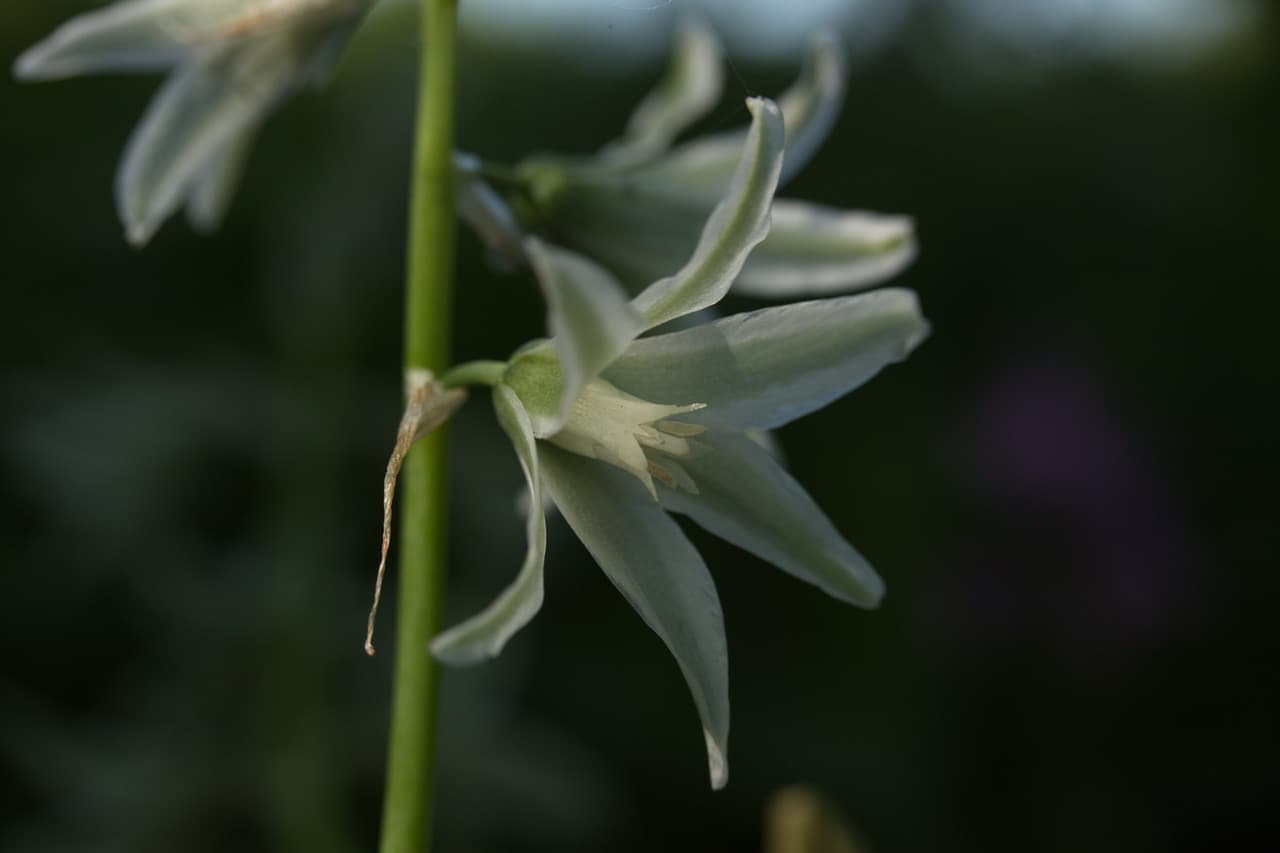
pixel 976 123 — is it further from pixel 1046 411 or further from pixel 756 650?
pixel 756 650

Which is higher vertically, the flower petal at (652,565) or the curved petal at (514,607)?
the curved petal at (514,607)

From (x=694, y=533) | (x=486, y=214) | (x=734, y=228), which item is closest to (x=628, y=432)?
(x=734, y=228)

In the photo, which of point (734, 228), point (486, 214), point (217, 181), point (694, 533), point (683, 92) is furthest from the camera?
point (694, 533)

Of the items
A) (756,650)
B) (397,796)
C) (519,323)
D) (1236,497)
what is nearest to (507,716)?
(756,650)

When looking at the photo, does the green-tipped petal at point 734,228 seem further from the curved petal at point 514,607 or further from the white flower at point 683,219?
the white flower at point 683,219

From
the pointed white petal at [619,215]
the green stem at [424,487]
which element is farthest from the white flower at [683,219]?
the green stem at [424,487]

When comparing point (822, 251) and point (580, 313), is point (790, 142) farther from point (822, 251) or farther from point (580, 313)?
point (580, 313)
